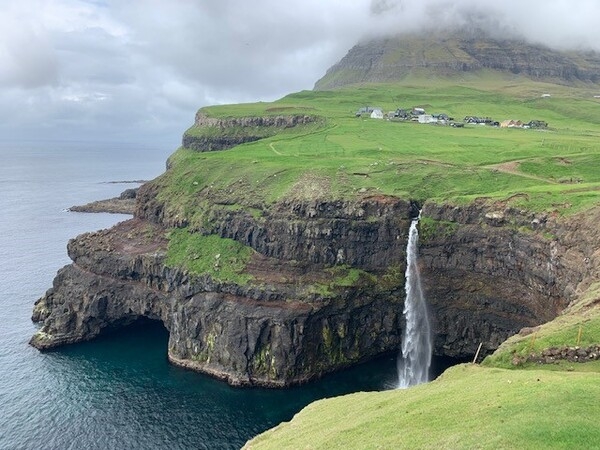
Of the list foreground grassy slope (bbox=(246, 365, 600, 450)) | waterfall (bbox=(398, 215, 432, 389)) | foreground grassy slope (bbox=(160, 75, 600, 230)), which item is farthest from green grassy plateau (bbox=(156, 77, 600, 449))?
waterfall (bbox=(398, 215, 432, 389))

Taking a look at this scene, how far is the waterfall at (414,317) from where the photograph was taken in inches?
3588

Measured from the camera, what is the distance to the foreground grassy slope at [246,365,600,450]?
29.3 metres

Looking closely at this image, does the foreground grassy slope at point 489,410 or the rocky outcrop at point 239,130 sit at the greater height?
the rocky outcrop at point 239,130

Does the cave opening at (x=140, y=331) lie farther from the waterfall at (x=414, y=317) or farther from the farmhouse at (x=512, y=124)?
the farmhouse at (x=512, y=124)

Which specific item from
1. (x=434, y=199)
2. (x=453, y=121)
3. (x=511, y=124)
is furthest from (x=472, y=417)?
(x=511, y=124)

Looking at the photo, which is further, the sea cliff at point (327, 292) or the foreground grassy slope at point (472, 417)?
the sea cliff at point (327, 292)

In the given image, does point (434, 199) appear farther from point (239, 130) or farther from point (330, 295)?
point (239, 130)

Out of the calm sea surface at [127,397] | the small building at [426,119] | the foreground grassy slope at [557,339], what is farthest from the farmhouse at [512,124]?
the foreground grassy slope at [557,339]

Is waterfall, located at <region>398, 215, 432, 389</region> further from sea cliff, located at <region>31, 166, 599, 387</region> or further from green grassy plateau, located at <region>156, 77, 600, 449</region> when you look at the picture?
green grassy plateau, located at <region>156, 77, 600, 449</region>

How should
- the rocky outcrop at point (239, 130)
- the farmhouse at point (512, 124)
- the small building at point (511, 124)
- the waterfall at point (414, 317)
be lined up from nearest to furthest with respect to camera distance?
the waterfall at point (414, 317) → the farmhouse at point (512, 124) → the small building at point (511, 124) → the rocky outcrop at point (239, 130)

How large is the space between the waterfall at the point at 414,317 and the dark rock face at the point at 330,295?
4.63 feet

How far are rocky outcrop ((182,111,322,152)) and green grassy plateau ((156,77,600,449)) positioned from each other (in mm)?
3115

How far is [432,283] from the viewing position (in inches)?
3602

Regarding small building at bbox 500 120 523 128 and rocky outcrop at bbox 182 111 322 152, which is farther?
rocky outcrop at bbox 182 111 322 152
